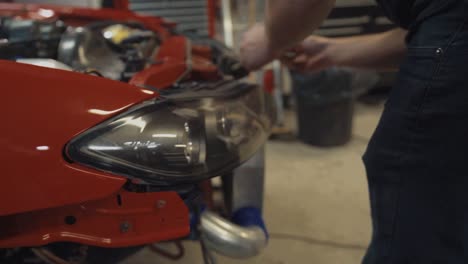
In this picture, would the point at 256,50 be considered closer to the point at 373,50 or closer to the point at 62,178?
the point at 373,50

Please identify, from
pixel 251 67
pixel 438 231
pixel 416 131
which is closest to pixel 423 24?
pixel 416 131

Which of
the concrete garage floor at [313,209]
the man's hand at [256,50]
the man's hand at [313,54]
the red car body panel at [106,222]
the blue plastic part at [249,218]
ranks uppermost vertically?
the man's hand at [256,50]

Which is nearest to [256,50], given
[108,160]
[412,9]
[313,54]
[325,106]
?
[313,54]

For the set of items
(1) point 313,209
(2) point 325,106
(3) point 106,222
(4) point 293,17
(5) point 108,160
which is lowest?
(1) point 313,209

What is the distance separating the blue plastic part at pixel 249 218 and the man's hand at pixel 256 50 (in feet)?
1.09

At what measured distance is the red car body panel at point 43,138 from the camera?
0.48m

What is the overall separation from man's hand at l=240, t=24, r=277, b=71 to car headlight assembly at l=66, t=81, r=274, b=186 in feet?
0.59

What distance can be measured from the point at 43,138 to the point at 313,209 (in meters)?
1.09

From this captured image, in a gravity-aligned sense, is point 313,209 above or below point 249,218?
below

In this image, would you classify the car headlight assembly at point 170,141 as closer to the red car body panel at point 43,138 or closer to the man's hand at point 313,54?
the red car body panel at point 43,138

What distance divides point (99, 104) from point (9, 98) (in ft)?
0.36

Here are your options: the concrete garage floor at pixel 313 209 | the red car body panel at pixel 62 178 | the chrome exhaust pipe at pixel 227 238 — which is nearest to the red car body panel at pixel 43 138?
the red car body panel at pixel 62 178

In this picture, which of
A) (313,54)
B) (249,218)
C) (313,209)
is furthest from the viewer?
(313,209)

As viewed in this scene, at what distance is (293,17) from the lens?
0.62 meters
